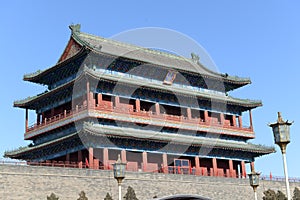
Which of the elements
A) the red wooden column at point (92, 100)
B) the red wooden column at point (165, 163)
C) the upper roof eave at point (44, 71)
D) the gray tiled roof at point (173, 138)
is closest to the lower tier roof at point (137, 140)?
the gray tiled roof at point (173, 138)

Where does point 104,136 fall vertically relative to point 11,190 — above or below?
above

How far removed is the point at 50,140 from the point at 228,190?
15670 millimetres

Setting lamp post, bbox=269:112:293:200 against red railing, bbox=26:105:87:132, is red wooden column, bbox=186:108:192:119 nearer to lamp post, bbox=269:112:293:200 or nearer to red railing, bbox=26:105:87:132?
red railing, bbox=26:105:87:132

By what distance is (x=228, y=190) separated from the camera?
3803cm

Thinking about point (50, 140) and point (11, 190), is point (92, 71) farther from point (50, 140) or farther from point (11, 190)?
point (11, 190)

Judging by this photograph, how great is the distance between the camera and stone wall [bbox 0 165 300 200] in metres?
26.3

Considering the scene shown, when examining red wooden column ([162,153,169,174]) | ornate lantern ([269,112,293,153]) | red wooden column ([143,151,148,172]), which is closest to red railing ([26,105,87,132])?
red wooden column ([143,151,148,172])

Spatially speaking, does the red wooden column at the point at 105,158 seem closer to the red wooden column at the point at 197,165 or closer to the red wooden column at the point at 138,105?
the red wooden column at the point at 138,105

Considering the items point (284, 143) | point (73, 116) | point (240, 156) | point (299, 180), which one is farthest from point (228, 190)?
point (284, 143)

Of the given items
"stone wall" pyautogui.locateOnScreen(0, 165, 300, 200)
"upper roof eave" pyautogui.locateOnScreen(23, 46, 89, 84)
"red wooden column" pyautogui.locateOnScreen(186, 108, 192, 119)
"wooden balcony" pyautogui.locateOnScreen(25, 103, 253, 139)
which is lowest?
"stone wall" pyautogui.locateOnScreen(0, 165, 300, 200)

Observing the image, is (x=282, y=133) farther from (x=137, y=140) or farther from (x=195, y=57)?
(x=195, y=57)

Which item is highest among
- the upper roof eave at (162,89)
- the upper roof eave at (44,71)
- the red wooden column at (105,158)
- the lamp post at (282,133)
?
the upper roof eave at (44,71)

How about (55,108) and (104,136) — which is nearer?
(104,136)

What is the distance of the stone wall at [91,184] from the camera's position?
26.3m
